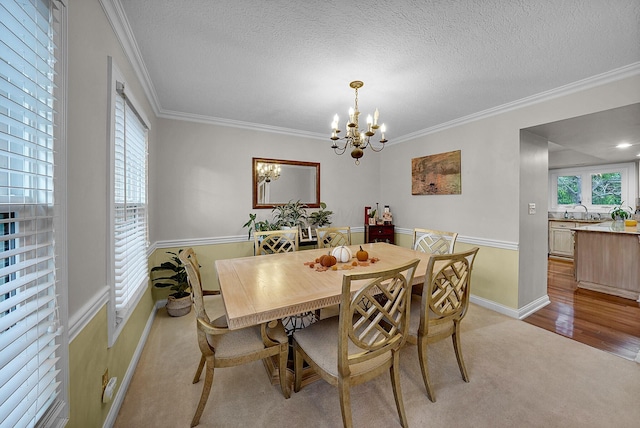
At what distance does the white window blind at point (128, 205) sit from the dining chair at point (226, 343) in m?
0.51

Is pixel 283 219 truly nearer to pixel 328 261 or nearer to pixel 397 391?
pixel 328 261

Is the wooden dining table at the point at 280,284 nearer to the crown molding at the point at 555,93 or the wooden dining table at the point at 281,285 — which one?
the wooden dining table at the point at 281,285

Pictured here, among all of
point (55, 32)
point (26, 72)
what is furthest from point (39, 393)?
point (55, 32)

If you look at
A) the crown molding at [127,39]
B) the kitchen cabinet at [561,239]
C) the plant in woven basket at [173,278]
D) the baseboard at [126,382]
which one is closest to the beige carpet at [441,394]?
the baseboard at [126,382]

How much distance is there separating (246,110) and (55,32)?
88.0 inches

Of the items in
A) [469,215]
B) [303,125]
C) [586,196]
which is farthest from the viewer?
[586,196]

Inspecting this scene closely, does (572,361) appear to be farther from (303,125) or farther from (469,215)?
(303,125)

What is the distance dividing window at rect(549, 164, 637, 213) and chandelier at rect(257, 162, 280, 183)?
22.2 ft

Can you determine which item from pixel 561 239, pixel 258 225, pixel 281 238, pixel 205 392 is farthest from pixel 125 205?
pixel 561 239

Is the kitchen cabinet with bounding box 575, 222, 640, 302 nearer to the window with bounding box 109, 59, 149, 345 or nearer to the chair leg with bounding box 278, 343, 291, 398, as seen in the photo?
the chair leg with bounding box 278, 343, 291, 398

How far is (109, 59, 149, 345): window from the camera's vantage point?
1.51 metres

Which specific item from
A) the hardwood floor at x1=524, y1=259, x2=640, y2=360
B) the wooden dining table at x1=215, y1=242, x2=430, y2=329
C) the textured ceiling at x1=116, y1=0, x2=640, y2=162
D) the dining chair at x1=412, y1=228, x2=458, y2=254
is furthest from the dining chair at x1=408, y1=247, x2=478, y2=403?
the hardwood floor at x1=524, y1=259, x2=640, y2=360

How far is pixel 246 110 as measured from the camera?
3051 mm

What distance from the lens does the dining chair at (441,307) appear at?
159cm
